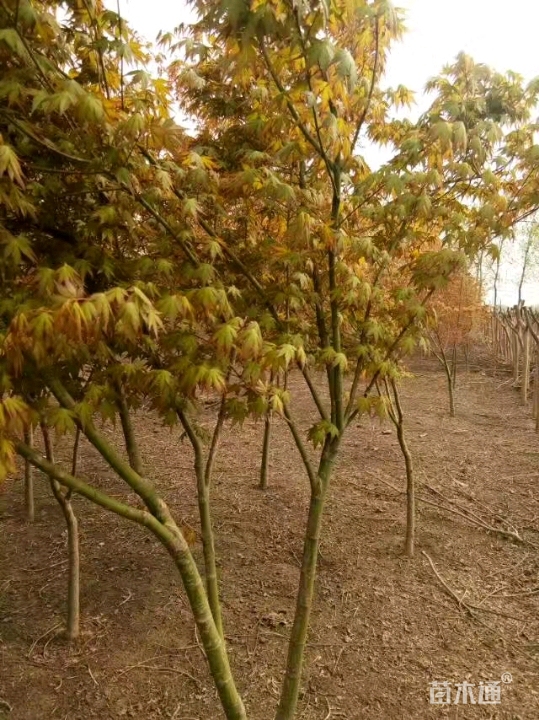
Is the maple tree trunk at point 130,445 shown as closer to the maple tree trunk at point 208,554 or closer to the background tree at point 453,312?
the maple tree trunk at point 208,554

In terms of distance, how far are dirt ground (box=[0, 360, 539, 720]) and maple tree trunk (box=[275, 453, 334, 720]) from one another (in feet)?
1.30

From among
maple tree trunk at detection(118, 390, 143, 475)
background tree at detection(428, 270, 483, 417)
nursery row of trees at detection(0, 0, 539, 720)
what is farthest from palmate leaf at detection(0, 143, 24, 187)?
background tree at detection(428, 270, 483, 417)

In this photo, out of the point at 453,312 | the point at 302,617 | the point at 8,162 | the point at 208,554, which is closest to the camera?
the point at 8,162

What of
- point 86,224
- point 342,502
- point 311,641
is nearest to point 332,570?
point 311,641

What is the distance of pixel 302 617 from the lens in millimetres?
2631

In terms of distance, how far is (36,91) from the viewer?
1689 mm

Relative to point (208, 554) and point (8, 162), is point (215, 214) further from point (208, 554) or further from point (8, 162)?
point (208, 554)

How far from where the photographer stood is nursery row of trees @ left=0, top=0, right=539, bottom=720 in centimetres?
176

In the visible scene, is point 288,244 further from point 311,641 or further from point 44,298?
point 311,641

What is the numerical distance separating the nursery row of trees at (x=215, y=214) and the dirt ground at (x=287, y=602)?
0.57 metres

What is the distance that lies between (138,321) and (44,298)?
44 cm

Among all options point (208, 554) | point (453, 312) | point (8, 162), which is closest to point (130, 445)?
point (208, 554)

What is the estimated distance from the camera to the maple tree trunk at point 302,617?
259 cm

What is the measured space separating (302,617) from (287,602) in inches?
50.5
